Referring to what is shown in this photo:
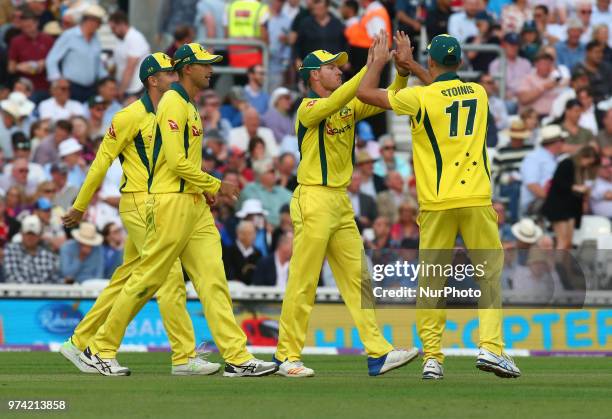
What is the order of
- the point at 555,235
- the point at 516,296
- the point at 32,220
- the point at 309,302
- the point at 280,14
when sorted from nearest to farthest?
the point at 309,302, the point at 516,296, the point at 32,220, the point at 555,235, the point at 280,14

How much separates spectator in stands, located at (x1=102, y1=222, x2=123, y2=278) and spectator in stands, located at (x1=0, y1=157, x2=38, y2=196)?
202cm

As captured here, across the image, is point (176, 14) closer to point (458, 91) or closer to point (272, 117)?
point (272, 117)

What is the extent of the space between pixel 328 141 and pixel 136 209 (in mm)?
1813

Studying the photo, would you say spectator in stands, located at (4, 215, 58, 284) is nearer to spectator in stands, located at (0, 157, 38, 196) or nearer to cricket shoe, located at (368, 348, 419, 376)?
spectator in stands, located at (0, 157, 38, 196)

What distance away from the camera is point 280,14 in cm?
2528

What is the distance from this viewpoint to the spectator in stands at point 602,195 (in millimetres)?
22219

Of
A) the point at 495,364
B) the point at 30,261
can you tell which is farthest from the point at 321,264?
the point at 30,261

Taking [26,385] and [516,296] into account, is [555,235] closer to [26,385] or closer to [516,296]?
[516,296]

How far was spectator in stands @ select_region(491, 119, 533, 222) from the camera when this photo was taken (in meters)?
22.7

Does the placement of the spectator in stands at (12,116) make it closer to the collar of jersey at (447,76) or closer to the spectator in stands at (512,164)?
the spectator in stands at (512,164)

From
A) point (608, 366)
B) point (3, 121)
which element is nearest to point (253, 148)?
point (3, 121)

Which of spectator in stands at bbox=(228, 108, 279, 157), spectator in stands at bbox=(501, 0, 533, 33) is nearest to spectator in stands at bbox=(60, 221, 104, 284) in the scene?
spectator in stands at bbox=(228, 108, 279, 157)

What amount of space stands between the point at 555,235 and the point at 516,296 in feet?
11.0

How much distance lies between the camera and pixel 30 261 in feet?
64.6
